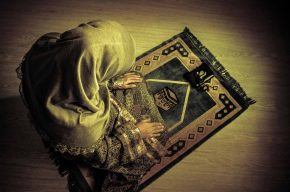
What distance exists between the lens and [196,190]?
1729 mm

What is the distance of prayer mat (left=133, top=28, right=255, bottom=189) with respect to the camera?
1837 millimetres

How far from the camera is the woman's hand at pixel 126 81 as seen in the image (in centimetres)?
158

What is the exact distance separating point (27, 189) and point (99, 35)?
1.20 metres

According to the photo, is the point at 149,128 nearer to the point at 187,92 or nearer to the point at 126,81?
the point at 126,81

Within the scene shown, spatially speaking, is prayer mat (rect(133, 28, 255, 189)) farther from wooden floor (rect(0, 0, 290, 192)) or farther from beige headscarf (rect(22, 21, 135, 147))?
beige headscarf (rect(22, 21, 135, 147))

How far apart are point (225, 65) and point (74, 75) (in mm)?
1473

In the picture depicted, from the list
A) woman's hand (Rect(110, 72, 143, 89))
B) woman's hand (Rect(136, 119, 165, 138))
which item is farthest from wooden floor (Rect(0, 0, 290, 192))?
woman's hand (Rect(110, 72, 143, 89))

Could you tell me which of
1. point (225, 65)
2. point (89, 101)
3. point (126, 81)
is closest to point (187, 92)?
point (225, 65)

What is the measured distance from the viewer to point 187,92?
→ 6.50ft

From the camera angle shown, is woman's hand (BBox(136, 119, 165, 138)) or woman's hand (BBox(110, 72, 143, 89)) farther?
woman's hand (BBox(110, 72, 143, 89))

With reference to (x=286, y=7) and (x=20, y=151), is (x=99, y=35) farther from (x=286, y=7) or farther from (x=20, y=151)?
(x=286, y=7)

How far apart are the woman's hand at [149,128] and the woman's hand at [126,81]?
0.24 m

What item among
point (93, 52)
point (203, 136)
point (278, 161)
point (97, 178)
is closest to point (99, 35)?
point (93, 52)

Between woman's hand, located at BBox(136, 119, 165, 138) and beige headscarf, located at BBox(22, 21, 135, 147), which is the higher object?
beige headscarf, located at BBox(22, 21, 135, 147)
